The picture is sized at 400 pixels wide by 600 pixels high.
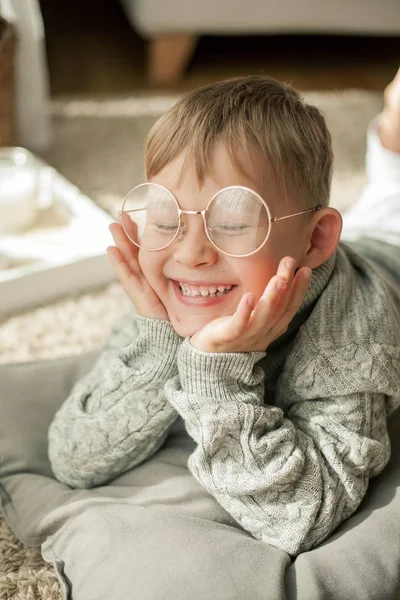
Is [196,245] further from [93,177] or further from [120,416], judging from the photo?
[93,177]

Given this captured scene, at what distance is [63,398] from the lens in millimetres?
1184

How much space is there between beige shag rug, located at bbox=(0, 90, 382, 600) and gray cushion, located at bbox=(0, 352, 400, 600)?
0.04 m

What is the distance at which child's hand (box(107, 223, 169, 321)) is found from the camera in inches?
38.2

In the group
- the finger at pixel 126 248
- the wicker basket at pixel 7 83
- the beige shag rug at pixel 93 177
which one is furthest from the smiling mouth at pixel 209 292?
the wicker basket at pixel 7 83

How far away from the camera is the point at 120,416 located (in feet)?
3.21

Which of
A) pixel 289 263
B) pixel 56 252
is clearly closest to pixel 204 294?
pixel 289 263

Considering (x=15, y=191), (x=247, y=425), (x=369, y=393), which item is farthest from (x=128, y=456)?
(x=15, y=191)

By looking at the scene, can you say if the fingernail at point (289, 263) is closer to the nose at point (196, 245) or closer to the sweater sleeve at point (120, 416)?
the nose at point (196, 245)

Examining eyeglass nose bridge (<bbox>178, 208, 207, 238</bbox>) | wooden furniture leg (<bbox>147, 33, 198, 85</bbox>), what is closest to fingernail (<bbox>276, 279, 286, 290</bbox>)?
eyeglass nose bridge (<bbox>178, 208, 207, 238</bbox>)

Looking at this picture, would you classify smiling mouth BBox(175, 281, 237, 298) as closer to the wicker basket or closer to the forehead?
the forehead

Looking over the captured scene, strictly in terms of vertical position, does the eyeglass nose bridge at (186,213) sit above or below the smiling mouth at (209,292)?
above

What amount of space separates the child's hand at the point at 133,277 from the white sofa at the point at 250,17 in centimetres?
152

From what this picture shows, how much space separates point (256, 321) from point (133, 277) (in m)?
0.20

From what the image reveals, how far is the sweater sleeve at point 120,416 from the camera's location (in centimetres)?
97
